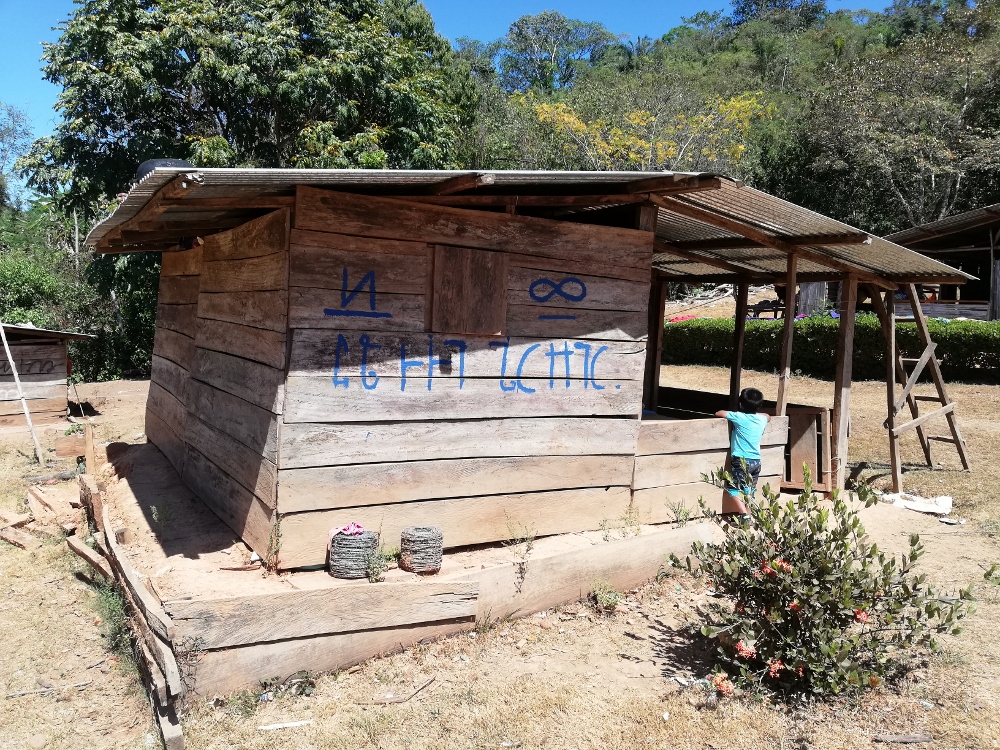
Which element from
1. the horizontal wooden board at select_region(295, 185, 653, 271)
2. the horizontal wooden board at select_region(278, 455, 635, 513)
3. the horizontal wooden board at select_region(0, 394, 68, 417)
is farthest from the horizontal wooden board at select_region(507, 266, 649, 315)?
the horizontal wooden board at select_region(0, 394, 68, 417)

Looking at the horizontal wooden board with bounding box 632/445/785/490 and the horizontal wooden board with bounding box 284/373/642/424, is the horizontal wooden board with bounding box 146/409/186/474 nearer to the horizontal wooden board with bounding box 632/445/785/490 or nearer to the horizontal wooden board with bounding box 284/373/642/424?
the horizontal wooden board with bounding box 284/373/642/424

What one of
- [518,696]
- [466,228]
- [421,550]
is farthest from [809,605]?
[466,228]

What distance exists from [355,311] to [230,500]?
1.75m

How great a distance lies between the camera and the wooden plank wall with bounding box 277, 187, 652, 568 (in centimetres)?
455

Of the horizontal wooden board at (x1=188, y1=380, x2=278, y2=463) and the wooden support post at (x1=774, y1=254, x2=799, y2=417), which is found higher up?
the wooden support post at (x1=774, y1=254, x2=799, y2=417)

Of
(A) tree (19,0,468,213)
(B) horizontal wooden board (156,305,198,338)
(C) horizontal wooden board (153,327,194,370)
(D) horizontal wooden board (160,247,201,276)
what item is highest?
(A) tree (19,0,468,213)

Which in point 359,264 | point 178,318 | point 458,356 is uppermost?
point 359,264

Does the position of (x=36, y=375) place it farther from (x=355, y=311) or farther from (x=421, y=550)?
(x=421, y=550)

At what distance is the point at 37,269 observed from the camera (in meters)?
19.4

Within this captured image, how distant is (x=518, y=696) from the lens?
13.2 feet

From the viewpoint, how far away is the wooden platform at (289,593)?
12.4ft

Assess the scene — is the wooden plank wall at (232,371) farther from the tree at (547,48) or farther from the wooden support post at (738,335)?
the tree at (547,48)

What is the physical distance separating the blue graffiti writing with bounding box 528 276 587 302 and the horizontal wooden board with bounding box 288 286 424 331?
0.88 metres

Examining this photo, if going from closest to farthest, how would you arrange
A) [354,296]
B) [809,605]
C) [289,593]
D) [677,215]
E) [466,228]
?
[809,605] < [289,593] < [354,296] < [466,228] < [677,215]
